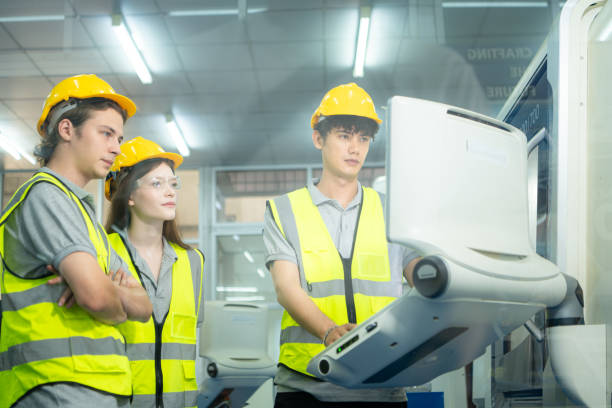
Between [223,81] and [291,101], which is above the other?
[223,81]

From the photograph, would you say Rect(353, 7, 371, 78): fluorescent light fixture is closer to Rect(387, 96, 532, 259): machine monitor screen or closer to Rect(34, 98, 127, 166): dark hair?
Rect(34, 98, 127, 166): dark hair

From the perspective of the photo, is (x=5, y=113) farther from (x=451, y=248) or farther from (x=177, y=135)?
(x=451, y=248)

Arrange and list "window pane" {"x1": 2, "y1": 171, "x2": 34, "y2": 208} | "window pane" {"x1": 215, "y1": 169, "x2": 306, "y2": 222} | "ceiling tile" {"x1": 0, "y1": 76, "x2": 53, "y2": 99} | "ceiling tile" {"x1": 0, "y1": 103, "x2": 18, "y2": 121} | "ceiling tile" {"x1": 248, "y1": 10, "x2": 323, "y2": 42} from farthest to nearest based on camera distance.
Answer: "ceiling tile" {"x1": 248, "y1": 10, "x2": 323, "y2": 42} → "window pane" {"x1": 215, "y1": 169, "x2": 306, "y2": 222} → "ceiling tile" {"x1": 0, "y1": 76, "x2": 53, "y2": 99} → "ceiling tile" {"x1": 0, "y1": 103, "x2": 18, "y2": 121} → "window pane" {"x1": 2, "y1": 171, "x2": 34, "y2": 208}

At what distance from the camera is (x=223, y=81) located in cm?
510

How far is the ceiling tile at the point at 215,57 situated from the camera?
4.54 metres

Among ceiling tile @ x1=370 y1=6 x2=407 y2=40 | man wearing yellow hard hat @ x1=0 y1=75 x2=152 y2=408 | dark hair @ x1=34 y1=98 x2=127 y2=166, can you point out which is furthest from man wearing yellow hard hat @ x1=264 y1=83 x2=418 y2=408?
ceiling tile @ x1=370 y1=6 x2=407 y2=40

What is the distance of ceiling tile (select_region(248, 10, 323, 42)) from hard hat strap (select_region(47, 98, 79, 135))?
9.11 feet

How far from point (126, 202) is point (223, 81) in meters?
2.79

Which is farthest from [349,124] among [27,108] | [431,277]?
[27,108]

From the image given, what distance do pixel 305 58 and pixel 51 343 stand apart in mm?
3659

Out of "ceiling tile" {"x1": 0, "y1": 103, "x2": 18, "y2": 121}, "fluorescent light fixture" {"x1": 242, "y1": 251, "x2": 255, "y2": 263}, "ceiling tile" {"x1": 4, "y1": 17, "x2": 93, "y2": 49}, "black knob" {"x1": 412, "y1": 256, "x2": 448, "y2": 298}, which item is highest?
"ceiling tile" {"x1": 4, "y1": 17, "x2": 93, "y2": 49}

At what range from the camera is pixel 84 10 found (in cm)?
377

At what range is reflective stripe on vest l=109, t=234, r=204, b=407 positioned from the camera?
2.20 m

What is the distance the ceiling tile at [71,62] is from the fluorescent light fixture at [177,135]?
2.02 ft
